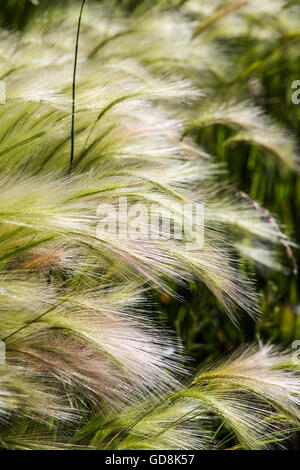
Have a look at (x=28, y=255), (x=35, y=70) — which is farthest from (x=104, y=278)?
(x=35, y=70)

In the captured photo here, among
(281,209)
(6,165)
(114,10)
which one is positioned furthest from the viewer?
(114,10)

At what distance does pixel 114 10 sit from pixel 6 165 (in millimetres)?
1057

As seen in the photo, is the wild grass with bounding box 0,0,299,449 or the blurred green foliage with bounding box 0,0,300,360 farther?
the blurred green foliage with bounding box 0,0,300,360

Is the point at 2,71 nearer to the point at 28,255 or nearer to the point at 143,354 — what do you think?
the point at 28,255

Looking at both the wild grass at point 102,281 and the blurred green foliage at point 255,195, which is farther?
the blurred green foliage at point 255,195

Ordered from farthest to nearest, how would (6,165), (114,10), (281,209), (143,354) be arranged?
(114,10) → (281,209) → (6,165) → (143,354)

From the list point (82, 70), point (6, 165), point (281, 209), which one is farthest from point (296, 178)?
point (6, 165)

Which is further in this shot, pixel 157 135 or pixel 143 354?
pixel 157 135

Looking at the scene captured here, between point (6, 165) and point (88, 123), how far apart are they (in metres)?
0.23

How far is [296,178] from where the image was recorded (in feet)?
6.57

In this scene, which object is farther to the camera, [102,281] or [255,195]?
[255,195]

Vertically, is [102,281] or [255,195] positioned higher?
[255,195]
